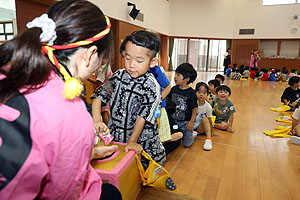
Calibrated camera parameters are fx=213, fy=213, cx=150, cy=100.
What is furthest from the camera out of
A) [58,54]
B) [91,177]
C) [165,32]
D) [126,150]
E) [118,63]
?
[165,32]

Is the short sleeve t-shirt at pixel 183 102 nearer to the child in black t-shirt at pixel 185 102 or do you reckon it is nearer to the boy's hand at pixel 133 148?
the child in black t-shirt at pixel 185 102

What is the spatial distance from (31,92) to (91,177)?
17.7 inches

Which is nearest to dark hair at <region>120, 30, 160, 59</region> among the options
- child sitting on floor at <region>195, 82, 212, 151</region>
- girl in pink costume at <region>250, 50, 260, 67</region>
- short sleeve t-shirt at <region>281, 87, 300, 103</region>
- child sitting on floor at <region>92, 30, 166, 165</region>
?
child sitting on floor at <region>92, 30, 166, 165</region>

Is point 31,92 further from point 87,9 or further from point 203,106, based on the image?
point 203,106

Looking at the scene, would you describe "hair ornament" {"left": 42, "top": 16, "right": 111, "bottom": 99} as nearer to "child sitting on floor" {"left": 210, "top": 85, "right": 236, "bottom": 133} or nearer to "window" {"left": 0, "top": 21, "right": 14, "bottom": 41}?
"child sitting on floor" {"left": 210, "top": 85, "right": 236, "bottom": 133}

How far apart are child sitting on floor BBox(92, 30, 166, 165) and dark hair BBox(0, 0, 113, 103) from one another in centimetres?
69

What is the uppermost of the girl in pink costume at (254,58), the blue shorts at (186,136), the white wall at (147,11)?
the white wall at (147,11)

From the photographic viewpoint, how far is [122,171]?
1177 mm

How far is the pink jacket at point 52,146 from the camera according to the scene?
0.51 meters

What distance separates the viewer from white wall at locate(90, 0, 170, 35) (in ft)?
24.2

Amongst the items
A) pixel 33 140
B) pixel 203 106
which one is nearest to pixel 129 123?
pixel 33 140

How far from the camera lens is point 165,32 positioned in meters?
13.2

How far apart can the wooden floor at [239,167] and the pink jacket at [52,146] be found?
3.79ft

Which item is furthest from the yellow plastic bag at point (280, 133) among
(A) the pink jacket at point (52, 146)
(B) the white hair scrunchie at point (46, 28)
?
(B) the white hair scrunchie at point (46, 28)
